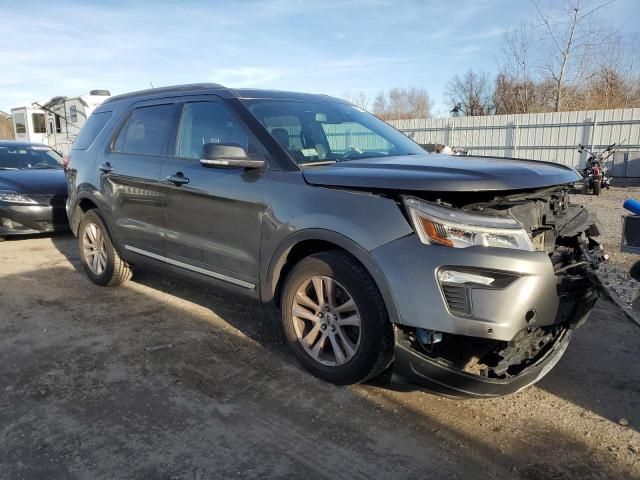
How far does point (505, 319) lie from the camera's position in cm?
250

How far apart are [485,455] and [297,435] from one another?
0.95 m

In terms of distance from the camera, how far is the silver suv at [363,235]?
2.58 metres

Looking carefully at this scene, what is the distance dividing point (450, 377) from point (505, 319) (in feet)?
1.34

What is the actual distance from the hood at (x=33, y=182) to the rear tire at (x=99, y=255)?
2.62 m

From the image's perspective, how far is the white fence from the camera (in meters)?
16.6

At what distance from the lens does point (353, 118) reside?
435cm

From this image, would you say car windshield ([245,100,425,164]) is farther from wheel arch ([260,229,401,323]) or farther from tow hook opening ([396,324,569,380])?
tow hook opening ([396,324,569,380])

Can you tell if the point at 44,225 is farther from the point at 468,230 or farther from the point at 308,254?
the point at 468,230

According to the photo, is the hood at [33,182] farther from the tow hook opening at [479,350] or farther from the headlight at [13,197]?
the tow hook opening at [479,350]

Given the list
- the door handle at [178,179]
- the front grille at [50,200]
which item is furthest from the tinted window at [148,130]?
the front grille at [50,200]

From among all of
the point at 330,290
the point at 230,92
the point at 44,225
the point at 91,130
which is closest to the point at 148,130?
the point at 230,92

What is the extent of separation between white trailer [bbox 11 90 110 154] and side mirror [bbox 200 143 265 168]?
561 inches

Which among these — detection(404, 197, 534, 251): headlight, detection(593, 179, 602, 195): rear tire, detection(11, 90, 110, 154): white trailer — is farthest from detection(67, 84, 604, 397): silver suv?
detection(11, 90, 110, 154): white trailer

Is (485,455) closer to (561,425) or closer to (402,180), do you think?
(561,425)
